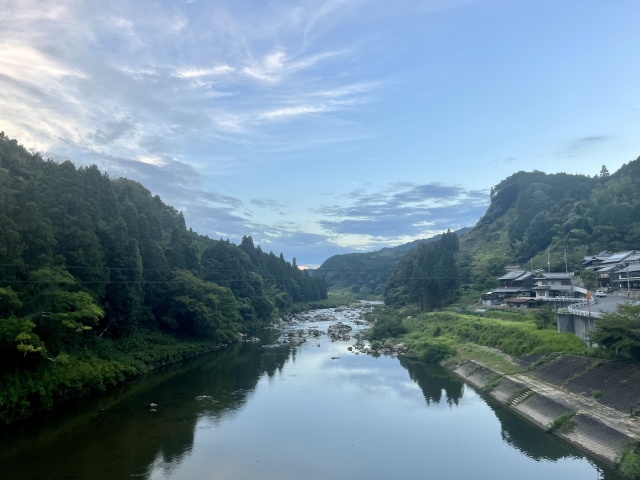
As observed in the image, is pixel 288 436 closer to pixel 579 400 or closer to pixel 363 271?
pixel 579 400

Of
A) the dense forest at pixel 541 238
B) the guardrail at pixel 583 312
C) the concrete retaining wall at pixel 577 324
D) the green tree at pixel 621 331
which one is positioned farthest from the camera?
the dense forest at pixel 541 238

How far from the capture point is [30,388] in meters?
21.6

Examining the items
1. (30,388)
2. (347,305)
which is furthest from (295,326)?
(30,388)

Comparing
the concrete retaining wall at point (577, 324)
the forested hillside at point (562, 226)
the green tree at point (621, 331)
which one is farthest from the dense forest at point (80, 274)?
the forested hillside at point (562, 226)

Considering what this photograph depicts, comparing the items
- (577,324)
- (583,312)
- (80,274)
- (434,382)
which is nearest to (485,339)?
(434,382)

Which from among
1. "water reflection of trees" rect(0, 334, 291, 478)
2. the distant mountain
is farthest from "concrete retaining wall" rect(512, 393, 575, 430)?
the distant mountain

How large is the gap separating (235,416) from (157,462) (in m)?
6.79

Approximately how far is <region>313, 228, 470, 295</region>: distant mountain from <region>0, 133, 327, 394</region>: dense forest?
7889 cm

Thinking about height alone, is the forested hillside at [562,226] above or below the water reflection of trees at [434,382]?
above

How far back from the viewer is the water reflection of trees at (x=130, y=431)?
16.5m

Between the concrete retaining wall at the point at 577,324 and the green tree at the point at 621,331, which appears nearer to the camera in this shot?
the green tree at the point at 621,331

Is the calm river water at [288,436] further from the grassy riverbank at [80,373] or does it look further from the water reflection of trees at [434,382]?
the grassy riverbank at [80,373]

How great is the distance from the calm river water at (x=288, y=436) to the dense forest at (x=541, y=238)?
101ft

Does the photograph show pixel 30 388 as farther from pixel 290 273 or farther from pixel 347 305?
pixel 347 305
